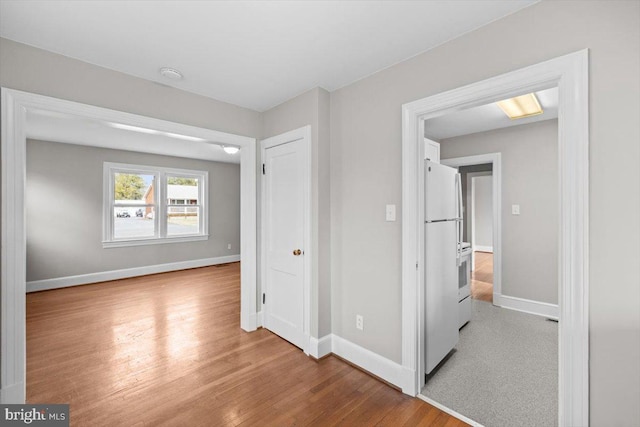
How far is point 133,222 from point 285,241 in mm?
4573

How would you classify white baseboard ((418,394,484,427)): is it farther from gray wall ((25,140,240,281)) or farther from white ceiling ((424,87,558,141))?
gray wall ((25,140,240,281))

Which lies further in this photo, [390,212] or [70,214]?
[70,214]

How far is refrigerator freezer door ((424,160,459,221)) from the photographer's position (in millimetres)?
2254

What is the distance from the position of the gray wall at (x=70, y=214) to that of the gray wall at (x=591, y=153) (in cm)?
533

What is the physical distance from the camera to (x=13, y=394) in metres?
1.86

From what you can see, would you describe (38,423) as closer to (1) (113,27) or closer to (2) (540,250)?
(1) (113,27)

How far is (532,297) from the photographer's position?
3.79m

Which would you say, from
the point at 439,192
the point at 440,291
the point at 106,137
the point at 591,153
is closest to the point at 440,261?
the point at 440,291

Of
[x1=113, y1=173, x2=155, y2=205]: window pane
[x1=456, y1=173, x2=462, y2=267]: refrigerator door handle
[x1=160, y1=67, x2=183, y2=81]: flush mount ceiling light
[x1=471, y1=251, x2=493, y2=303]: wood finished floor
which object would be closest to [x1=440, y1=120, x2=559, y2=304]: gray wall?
[x1=471, y1=251, x2=493, y2=303]: wood finished floor

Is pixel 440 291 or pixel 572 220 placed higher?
pixel 572 220

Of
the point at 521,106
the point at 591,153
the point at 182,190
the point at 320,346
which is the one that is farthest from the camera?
the point at 182,190

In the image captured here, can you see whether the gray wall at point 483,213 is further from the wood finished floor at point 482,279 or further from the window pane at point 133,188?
the window pane at point 133,188

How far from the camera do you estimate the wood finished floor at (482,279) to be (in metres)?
4.52

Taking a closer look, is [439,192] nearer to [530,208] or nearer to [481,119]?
[481,119]
